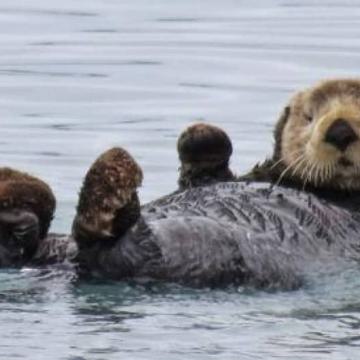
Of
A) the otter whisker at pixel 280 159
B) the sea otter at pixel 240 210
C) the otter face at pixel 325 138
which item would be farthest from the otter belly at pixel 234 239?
the otter whisker at pixel 280 159

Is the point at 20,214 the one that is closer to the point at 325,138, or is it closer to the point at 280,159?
the point at 325,138

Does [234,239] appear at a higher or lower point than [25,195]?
lower

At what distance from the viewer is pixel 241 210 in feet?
23.0

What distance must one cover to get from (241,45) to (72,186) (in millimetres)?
4656

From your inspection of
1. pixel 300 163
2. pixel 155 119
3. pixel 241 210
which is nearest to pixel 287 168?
pixel 300 163

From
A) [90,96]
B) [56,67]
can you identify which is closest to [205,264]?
[90,96]

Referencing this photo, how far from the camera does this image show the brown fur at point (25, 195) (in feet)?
21.6

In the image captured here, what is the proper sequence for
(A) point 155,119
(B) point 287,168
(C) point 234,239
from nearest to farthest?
1. (C) point 234,239
2. (B) point 287,168
3. (A) point 155,119

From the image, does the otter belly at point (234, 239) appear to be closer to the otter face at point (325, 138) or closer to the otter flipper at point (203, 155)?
the otter face at point (325, 138)

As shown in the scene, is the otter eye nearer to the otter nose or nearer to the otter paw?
the otter nose

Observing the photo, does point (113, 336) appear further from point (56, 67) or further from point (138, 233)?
point (56, 67)

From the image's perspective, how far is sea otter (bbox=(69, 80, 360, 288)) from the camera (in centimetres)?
644

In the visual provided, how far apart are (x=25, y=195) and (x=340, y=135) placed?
1.43 metres

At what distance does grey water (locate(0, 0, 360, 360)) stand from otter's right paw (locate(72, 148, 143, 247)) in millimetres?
216
